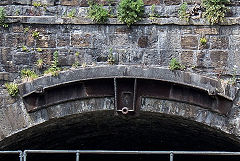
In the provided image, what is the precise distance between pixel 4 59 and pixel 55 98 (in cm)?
88

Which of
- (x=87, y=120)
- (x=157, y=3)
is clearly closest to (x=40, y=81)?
(x=87, y=120)

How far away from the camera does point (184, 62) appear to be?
8203mm

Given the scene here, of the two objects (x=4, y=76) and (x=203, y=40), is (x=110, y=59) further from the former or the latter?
(x=4, y=76)

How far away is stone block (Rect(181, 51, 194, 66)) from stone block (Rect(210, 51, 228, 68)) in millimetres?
259

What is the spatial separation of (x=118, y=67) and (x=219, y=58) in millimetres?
1320

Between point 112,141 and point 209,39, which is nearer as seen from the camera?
point 209,39

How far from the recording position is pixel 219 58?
26.7ft

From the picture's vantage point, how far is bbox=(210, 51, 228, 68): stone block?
813cm

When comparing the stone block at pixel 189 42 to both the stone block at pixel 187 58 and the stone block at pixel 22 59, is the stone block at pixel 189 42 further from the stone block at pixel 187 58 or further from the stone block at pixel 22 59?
the stone block at pixel 22 59

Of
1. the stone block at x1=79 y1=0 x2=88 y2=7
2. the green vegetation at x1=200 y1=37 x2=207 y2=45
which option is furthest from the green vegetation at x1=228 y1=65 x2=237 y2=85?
the stone block at x1=79 y1=0 x2=88 y2=7

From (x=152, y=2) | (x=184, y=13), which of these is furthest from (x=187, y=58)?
(x=152, y=2)

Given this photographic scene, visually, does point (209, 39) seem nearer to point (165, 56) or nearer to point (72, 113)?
point (165, 56)

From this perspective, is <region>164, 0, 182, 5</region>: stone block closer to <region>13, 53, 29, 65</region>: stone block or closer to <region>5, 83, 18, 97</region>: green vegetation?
<region>13, 53, 29, 65</region>: stone block

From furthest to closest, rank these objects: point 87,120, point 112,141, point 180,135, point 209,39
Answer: point 112,141 → point 180,135 → point 87,120 → point 209,39
